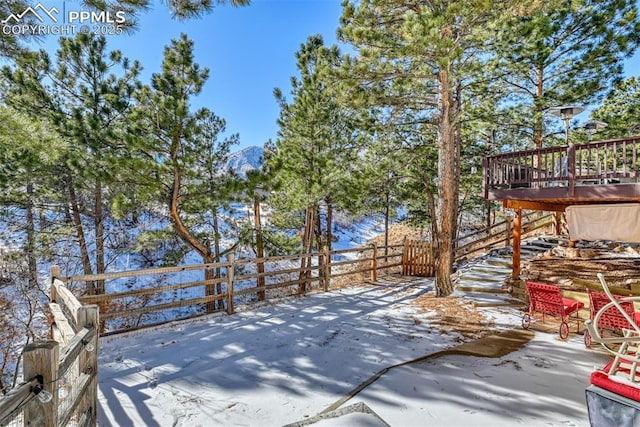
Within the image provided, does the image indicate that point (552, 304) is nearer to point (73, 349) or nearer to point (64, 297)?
point (73, 349)

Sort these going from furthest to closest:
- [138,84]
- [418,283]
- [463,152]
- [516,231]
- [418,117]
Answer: [463,152] < [418,117] < [418,283] < [138,84] < [516,231]

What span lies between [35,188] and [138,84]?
406 centimetres

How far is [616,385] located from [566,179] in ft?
16.3

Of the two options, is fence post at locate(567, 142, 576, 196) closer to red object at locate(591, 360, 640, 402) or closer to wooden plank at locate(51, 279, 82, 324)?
red object at locate(591, 360, 640, 402)

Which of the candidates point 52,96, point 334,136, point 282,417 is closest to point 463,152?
point 334,136

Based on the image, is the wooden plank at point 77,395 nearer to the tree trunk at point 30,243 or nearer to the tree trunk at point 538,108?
the tree trunk at point 30,243

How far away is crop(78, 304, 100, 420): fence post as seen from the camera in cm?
243

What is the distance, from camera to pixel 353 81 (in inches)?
252

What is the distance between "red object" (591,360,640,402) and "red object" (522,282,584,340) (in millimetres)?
3044

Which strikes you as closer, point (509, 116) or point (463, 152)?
point (509, 116)

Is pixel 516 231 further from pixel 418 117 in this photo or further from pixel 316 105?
pixel 316 105

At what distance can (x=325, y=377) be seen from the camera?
346cm

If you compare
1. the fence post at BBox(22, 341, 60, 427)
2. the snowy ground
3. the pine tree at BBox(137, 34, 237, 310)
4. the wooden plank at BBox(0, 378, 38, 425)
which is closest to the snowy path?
the snowy ground

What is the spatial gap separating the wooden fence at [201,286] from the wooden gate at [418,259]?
298 mm
